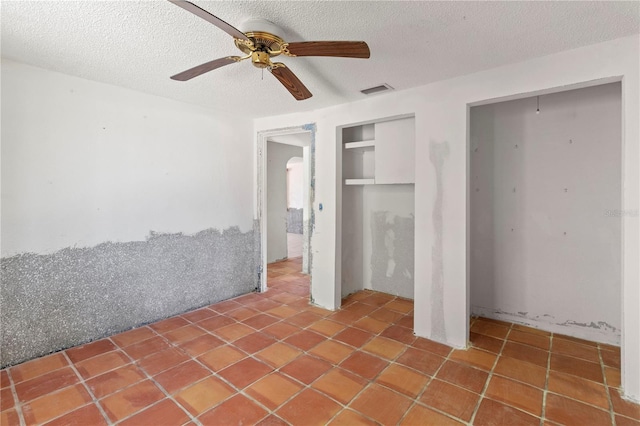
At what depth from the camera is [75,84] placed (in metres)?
2.65

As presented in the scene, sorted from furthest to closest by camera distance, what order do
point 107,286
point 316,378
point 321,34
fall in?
point 107,286 < point 316,378 < point 321,34

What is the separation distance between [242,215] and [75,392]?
237 cm

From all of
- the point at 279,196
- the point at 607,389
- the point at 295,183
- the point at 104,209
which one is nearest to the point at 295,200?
the point at 295,183

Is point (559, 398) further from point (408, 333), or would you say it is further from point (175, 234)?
point (175, 234)

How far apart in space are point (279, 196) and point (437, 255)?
3849mm

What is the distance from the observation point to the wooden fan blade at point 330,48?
5.31 feet

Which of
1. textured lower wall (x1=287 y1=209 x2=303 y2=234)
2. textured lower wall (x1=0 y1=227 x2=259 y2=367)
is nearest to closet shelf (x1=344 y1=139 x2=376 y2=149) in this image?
textured lower wall (x1=0 y1=227 x2=259 y2=367)

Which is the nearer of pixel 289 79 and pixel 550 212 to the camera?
pixel 289 79

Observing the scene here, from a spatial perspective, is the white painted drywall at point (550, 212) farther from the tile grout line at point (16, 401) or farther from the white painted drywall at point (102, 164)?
the tile grout line at point (16, 401)

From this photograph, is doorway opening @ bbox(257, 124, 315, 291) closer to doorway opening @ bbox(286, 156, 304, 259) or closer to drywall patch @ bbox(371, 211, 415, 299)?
drywall patch @ bbox(371, 211, 415, 299)

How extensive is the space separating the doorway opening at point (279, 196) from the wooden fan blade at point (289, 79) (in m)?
1.30

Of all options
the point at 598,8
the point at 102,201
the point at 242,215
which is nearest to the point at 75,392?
the point at 102,201

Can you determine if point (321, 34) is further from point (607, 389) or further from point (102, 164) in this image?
point (607, 389)

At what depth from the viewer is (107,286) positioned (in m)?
2.87
